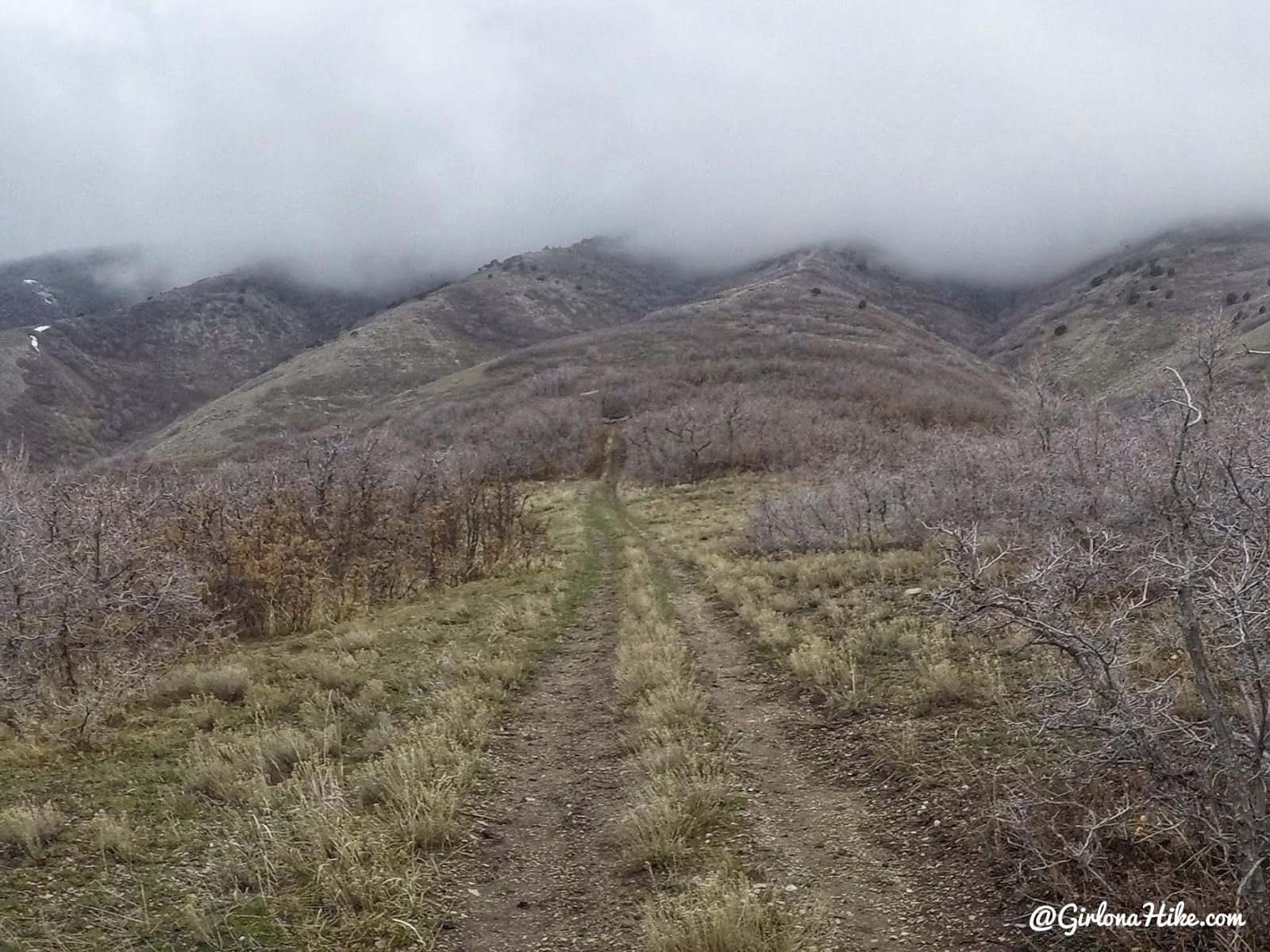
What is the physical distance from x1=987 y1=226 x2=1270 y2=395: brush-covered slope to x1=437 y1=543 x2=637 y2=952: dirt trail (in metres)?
54.5

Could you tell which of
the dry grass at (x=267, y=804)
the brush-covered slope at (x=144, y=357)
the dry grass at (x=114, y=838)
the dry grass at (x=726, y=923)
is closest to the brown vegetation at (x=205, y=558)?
the dry grass at (x=267, y=804)

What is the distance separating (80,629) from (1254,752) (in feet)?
35.1

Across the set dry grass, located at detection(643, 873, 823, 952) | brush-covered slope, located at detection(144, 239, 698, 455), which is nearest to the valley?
dry grass, located at detection(643, 873, 823, 952)

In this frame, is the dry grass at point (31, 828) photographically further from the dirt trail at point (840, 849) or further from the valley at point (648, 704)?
the dirt trail at point (840, 849)

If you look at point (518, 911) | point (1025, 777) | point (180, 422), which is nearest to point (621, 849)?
point (518, 911)

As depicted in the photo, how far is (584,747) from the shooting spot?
24.9 feet

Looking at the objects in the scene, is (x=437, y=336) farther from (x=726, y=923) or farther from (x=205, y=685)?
(x=726, y=923)

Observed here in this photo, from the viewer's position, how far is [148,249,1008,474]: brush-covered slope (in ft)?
189

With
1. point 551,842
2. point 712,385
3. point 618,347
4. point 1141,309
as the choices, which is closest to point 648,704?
point 551,842

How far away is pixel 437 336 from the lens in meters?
118

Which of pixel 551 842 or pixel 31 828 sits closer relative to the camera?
pixel 31 828

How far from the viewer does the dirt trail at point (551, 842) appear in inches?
180

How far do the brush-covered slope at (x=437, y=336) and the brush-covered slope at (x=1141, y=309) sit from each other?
66.5 meters

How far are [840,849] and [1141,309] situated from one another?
9786 cm
